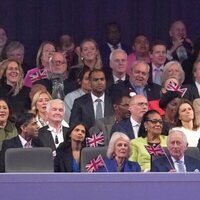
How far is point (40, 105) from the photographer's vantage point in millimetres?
13180

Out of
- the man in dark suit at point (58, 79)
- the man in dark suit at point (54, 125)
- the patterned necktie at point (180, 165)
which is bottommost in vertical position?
the patterned necktie at point (180, 165)

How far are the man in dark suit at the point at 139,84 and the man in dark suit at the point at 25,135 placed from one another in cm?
152

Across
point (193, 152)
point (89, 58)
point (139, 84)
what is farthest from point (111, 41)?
point (193, 152)

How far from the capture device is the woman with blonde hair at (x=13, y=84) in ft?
45.2

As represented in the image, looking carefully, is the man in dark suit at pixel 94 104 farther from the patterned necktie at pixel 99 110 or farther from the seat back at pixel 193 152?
the seat back at pixel 193 152

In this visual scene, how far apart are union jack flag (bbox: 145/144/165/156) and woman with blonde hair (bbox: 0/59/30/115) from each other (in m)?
2.00

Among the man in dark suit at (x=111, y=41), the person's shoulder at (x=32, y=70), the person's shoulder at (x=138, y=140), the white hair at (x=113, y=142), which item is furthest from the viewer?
the man in dark suit at (x=111, y=41)

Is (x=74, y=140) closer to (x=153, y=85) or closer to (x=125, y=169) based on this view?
(x=125, y=169)

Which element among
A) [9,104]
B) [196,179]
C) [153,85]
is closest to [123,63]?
[153,85]

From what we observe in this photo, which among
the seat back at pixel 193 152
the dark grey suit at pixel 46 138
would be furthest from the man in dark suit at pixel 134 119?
the seat back at pixel 193 152

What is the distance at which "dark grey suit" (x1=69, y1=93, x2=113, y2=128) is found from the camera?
13500 mm

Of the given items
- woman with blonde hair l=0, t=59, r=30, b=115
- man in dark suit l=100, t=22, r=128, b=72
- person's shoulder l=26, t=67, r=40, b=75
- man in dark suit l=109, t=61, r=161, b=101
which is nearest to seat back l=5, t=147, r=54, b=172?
woman with blonde hair l=0, t=59, r=30, b=115

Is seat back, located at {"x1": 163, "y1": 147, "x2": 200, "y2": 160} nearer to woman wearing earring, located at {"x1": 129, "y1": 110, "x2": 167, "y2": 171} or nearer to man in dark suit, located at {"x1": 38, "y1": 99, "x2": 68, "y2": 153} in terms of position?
woman wearing earring, located at {"x1": 129, "y1": 110, "x2": 167, "y2": 171}

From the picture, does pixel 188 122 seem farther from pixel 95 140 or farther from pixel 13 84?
pixel 13 84
